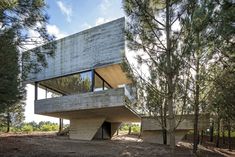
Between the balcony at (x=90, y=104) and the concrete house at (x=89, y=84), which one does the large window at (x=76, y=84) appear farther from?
the balcony at (x=90, y=104)

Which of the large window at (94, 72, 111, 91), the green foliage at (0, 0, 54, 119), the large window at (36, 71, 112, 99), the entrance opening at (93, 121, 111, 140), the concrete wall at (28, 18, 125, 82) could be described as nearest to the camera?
the green foliage at (0, 0, 54, 119)

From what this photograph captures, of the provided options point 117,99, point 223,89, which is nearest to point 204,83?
point 223,89

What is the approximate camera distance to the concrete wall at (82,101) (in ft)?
74.7

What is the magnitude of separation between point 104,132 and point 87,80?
868 cm

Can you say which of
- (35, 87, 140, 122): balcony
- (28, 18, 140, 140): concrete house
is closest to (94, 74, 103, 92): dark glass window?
(28, 18, 140, 140): concrete house

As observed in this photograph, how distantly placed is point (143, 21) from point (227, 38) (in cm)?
448

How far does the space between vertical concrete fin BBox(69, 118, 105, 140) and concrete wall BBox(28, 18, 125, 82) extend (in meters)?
5.09

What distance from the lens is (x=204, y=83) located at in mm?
17719

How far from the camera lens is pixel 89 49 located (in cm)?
2527

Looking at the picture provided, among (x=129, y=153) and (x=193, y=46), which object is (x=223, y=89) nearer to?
(x=193, y=46)

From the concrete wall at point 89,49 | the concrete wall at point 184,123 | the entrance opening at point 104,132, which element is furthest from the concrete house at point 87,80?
the entrance opening at point 104,132

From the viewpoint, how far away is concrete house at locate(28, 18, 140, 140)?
2355 cm

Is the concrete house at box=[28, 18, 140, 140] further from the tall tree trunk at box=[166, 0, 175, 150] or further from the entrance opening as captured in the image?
the tall tree trunk at box=[166, 0, 175, 150]

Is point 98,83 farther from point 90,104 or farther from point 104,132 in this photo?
point 104,132
